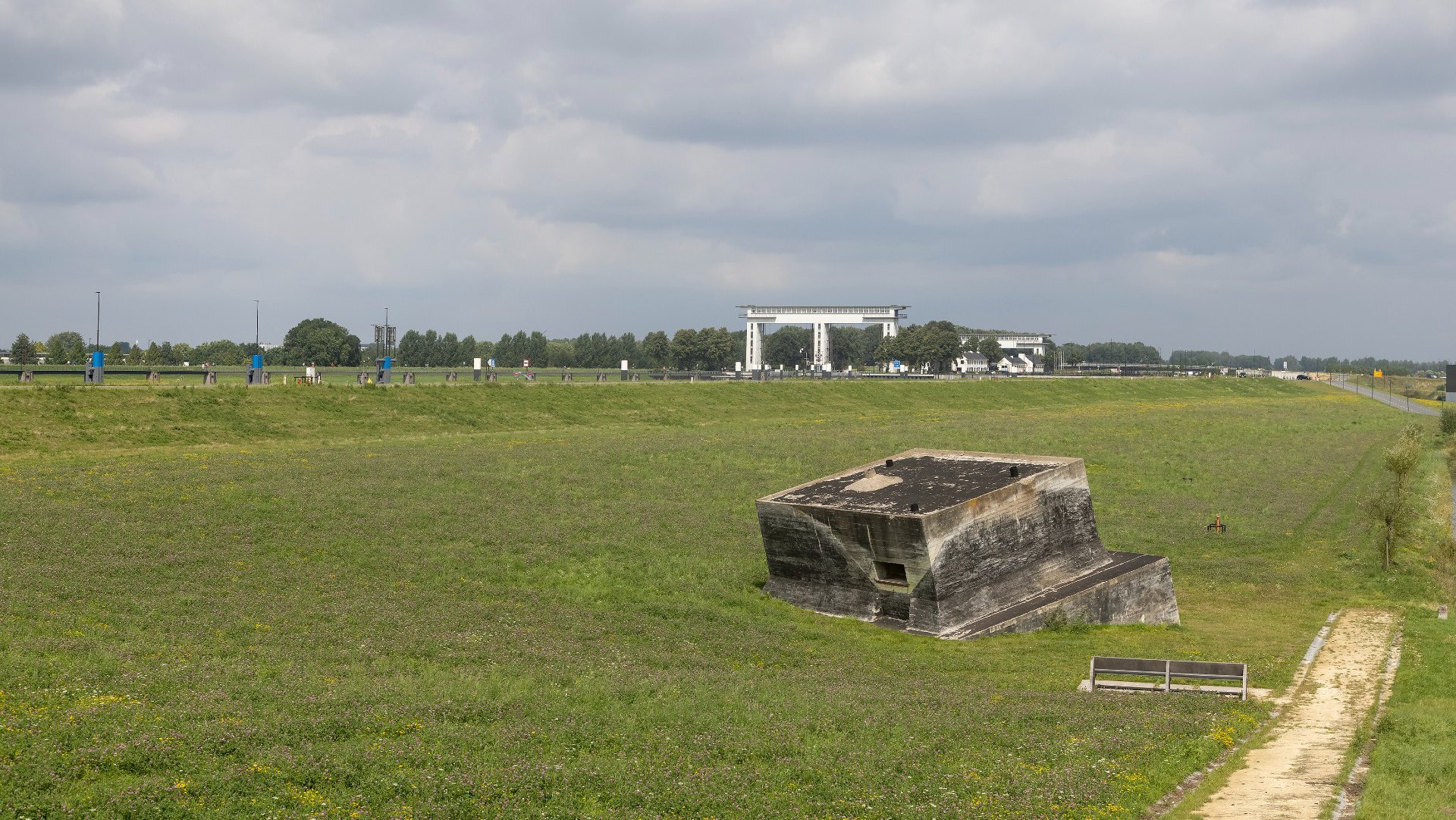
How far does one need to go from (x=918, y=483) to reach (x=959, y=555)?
353 cm

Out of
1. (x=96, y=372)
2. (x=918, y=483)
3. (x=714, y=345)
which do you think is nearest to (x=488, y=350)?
(x=714, y=345)

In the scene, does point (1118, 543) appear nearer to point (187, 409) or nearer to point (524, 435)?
point (524, 435)

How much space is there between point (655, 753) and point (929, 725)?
4674mm

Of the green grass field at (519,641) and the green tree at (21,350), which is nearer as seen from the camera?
the green grass field at (519,641)

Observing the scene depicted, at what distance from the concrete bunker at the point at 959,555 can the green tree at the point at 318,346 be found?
11858cm

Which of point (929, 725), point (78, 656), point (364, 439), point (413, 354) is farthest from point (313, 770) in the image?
point (413, 354)

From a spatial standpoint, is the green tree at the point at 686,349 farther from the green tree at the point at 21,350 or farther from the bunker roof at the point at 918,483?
the bunker roof at the point at 918,483

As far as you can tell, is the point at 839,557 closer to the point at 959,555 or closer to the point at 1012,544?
the point at 959,555

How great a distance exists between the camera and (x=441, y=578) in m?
28.3

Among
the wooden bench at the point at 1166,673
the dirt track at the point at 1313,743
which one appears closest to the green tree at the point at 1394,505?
the dirt track at the point at 1313,743

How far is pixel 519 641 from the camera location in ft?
76.0

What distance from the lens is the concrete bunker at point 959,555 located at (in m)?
26.1

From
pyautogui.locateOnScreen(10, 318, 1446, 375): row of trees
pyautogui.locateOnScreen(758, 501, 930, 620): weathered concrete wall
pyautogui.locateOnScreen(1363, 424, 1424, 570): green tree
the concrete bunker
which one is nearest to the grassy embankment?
pyautogui.locateOnScreen(1363, 424, 1424, 570): green tree

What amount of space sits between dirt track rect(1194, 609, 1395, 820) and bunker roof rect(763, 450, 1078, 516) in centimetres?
799
